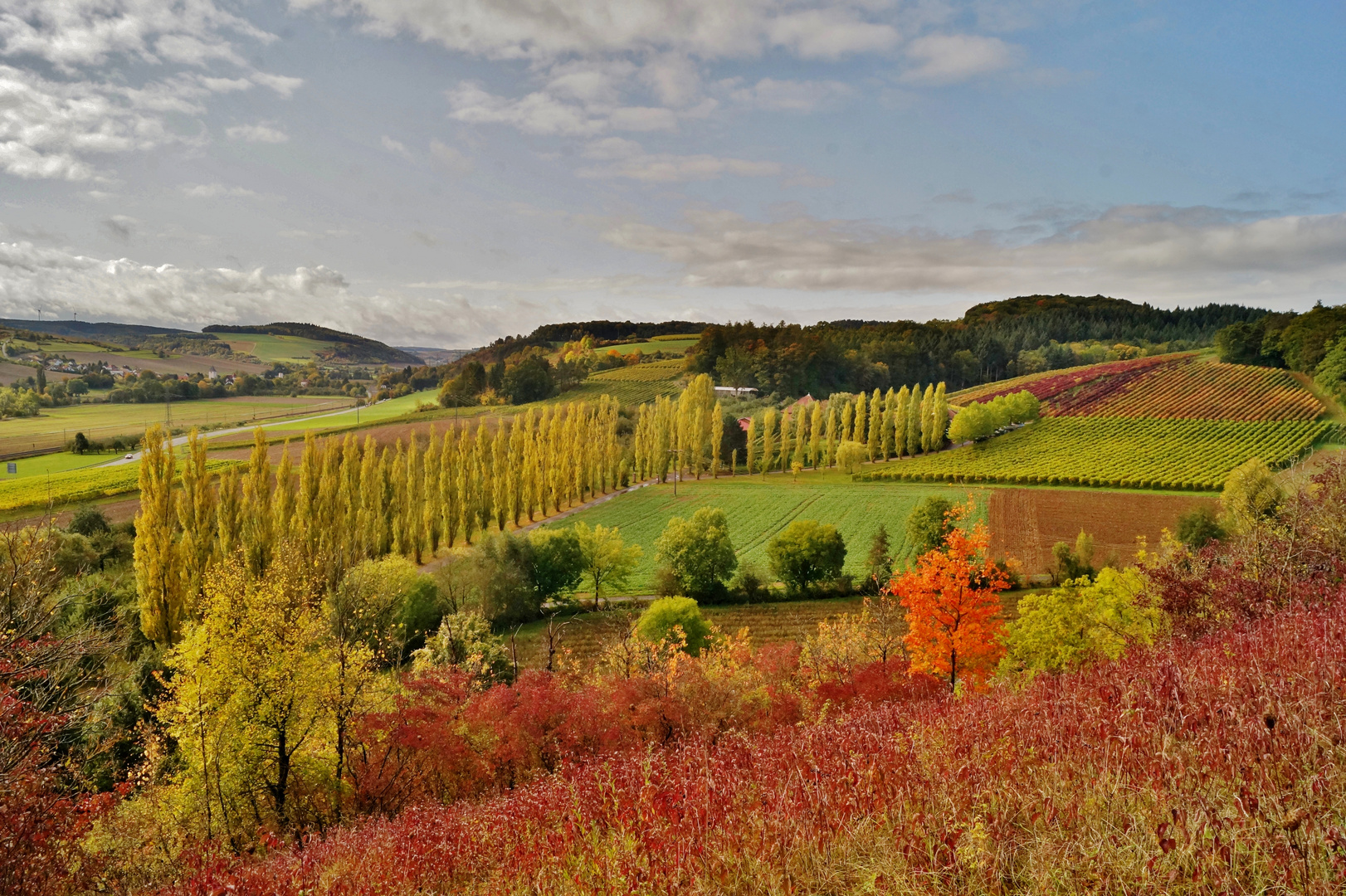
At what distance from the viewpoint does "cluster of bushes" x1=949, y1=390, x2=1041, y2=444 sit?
257 feet

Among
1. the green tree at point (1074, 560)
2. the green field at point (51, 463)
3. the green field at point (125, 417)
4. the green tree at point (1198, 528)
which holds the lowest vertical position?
the green tree at point (1074, 560)

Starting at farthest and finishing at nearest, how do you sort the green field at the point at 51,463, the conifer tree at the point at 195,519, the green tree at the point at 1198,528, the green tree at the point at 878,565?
the green field at the point at 51,463 < the green tree at the point at 878,565 < the green tree at the point at 1198,528 < the conifer tree at the point at 195,519

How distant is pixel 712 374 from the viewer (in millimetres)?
120812

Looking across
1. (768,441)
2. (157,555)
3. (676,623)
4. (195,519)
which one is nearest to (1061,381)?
(768,441)

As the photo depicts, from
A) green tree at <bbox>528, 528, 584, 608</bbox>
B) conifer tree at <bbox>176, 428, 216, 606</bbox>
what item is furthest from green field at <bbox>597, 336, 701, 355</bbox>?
conifer tree at <bbox>176, 428, 216, 606</bbox>

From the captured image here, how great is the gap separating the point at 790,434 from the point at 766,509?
2379 cm

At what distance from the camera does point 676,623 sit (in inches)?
1296

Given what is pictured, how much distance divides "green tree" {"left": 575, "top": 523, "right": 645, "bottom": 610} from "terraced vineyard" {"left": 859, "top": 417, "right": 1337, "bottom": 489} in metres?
35.5

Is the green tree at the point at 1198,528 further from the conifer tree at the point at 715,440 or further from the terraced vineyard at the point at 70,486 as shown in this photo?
the terraced vineyard at the point at 70,486

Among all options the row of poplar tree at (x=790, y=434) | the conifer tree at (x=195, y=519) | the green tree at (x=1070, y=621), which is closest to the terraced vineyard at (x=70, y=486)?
the conifer tree at (x=195, y=519)

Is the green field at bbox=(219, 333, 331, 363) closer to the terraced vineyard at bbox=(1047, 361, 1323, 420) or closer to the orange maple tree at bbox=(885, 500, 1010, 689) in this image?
the terraced vineyard at bbox=(1047, 361, 1323, 420)

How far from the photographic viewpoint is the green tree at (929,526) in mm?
45500

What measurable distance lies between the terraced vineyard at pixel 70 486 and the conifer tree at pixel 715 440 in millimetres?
47363

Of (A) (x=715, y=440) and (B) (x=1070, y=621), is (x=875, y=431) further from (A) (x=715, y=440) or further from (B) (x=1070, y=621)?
(B) (x=1070, y=621)
